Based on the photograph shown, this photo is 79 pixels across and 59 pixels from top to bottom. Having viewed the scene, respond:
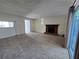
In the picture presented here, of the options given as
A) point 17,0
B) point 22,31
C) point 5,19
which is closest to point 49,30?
point 22,31

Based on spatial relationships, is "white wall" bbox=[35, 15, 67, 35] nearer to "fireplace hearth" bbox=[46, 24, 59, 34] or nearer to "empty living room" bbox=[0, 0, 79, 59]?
"empty living room" bbox=[0, 0, 79, 59]

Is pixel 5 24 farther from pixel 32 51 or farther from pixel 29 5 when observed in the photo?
pixel 32 51

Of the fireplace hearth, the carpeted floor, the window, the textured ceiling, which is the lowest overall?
the carpeted floor

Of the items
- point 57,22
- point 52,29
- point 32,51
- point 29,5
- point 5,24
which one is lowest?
point 32,51

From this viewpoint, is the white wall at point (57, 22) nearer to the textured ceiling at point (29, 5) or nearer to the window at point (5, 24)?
the textured ceiling at point (29, 5)

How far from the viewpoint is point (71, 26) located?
11.0ft

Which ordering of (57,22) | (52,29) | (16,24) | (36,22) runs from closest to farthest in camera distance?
(16,24), (57,22), (52,29), (36,22)

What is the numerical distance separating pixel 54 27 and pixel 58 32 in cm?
72

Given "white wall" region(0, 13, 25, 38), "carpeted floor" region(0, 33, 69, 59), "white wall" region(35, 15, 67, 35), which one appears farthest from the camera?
"white wall" region(35, 15, 67, 35)

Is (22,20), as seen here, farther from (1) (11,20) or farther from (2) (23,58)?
(2) (23,58)

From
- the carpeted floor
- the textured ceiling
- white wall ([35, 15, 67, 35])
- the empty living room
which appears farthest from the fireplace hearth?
the carpeted floor

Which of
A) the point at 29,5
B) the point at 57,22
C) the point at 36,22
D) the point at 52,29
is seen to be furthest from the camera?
the point at 36,22

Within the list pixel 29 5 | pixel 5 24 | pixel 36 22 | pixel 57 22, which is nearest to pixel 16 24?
pixel 5 24

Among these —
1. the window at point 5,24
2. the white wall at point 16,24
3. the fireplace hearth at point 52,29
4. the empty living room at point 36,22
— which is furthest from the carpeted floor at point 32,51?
the fireplace hearth at point 52,29
